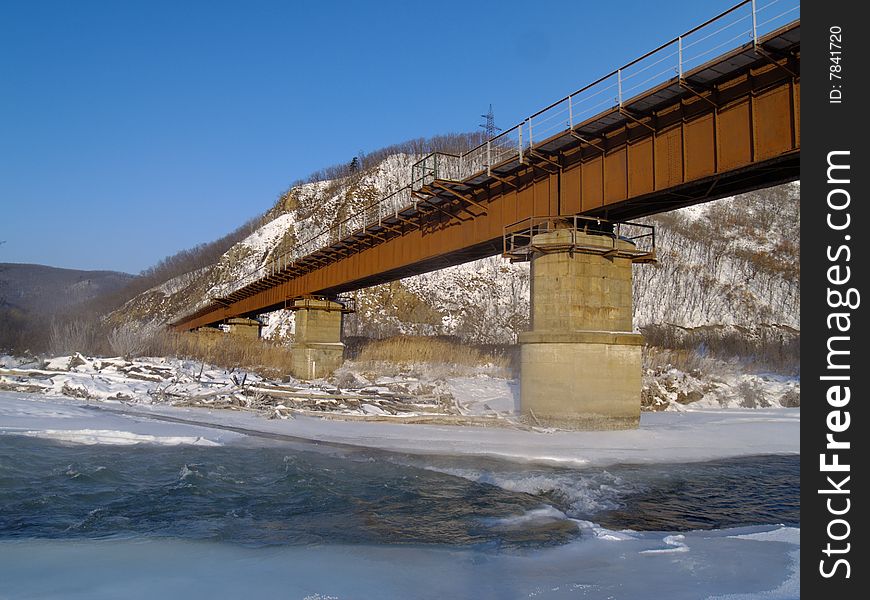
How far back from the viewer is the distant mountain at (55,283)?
144m

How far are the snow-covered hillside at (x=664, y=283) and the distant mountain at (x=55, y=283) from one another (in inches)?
3166

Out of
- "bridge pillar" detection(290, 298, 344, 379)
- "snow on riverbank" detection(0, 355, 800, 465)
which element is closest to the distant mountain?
"bridge pillar" detection(290, 298, 344, 379)

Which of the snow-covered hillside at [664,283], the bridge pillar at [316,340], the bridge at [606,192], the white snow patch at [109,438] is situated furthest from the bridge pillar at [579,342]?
the snow-covered hillside at [664,283]

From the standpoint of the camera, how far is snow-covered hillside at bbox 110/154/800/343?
67.2m

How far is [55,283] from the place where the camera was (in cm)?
16800

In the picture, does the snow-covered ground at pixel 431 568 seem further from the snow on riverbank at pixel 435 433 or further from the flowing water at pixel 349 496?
the snow on riverbank at pixel 435 433

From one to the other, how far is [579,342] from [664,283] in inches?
2265

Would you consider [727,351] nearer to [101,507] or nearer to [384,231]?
[384,231]

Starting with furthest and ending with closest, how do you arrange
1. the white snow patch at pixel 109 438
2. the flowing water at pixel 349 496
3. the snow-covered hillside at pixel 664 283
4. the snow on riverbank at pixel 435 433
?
the snow-covered hillside at pixel 664 283 < the snow on riverbank at pixel 435 433 < the white snow patch at pixel 109 438 < the flowing water at pixel 349 496

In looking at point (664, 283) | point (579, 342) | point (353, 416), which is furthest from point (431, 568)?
point (664, 283)

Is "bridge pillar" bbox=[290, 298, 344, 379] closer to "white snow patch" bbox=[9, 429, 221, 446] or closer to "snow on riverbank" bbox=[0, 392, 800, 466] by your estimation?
"snow on riverbank" bbox=[0, 392, 800, 466]

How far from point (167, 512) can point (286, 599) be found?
400cm

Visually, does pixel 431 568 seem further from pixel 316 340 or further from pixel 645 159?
pixel 316 340

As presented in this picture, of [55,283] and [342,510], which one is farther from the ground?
[55,283]
